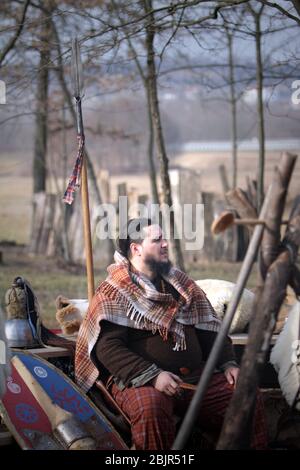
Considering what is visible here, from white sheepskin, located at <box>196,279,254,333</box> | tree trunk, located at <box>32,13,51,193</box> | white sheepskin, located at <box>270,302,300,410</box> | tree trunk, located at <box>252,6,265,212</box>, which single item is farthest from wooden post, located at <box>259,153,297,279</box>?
tree trunk, located at <box>32,13,51,193</box>

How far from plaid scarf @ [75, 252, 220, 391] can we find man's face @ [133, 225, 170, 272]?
0.09 m

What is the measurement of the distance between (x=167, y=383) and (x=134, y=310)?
18.3 inches

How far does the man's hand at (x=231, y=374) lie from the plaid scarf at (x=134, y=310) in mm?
277

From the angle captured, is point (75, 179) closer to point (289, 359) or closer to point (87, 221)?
point (87, 221)

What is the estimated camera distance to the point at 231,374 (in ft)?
15.0

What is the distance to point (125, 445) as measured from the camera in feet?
14.3

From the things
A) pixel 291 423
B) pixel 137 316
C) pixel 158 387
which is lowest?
pixel 291 423

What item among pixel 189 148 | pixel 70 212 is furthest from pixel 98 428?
pixel 189 148

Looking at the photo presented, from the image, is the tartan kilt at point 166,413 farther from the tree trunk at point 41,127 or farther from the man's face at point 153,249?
the tree trunk at point 41,127

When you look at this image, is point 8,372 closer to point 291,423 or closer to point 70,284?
point 291,423

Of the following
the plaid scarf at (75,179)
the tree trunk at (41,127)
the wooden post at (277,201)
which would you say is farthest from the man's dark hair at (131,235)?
the tree trunk at (41,127)

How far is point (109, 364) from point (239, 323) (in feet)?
4.22

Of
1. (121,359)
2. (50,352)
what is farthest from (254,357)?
(50,352)

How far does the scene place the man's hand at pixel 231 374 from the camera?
4.52 metres
